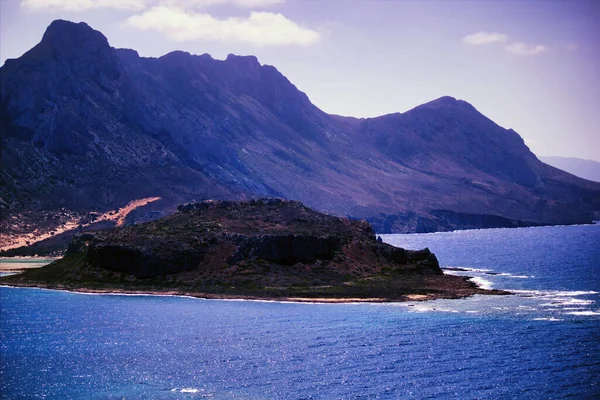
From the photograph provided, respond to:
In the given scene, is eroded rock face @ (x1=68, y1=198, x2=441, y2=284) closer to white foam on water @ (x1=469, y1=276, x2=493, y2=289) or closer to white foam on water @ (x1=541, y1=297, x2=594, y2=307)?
white foam on water @ (x1=469, y1=276, x2=493, y2=289)

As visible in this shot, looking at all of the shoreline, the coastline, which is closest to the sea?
the shoreline

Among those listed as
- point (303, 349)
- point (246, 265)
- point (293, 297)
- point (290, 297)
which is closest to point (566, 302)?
point (293, 297)

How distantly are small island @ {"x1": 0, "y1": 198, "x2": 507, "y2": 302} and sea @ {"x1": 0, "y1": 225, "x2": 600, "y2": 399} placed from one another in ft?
39.3

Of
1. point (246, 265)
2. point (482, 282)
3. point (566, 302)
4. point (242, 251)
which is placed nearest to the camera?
point (566, 302)

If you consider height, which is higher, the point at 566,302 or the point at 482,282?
the point at 482,282

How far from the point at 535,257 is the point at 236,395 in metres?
156

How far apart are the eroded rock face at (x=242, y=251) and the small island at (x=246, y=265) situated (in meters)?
0.20

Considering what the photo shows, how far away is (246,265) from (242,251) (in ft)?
14.2

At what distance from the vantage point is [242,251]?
13912cm

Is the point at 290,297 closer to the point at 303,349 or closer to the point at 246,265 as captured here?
the point at 246,265

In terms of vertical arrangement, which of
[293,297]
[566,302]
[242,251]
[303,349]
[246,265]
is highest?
[242,251]

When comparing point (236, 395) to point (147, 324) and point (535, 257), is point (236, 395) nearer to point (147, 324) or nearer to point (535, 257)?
point (147, 324)

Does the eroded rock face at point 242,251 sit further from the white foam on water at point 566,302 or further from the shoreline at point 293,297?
the white foam on water at point 566,302

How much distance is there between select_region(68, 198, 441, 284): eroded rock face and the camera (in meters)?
136
